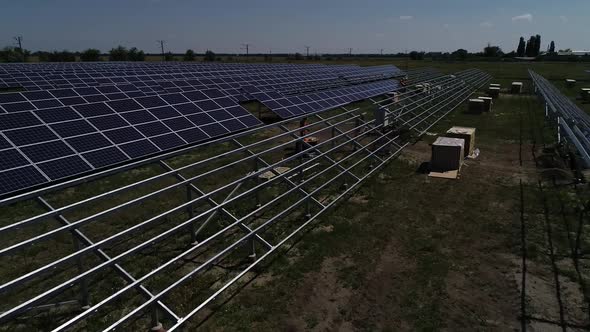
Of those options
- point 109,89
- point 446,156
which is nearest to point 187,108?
point 109,89

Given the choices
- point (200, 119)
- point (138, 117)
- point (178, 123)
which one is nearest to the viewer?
point (138, 117)

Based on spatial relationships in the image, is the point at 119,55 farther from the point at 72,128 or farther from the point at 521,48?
the point at 521,48

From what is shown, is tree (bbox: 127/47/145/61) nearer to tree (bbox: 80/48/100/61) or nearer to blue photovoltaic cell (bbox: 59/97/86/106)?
tree (bbox: 80/48/100/61)

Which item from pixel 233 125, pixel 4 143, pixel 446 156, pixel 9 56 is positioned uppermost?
pixel 9 56

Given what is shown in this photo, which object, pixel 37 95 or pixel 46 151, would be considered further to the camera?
pixel 37 95

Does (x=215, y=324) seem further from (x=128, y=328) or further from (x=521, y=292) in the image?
(x=521, y=292)

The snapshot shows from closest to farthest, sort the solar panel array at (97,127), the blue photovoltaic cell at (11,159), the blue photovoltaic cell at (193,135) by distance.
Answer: the blue photovoltaic cell at (11,159) < the solar panel array at (97,127) < the blue photovoltaic cell at (193,135)

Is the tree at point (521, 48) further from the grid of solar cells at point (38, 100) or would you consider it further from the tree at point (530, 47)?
the grid of solar cells at point (38, 100)

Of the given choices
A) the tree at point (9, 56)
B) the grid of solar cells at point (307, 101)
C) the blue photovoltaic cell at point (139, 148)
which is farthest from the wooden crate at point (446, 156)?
the tree at point (9, 56)
